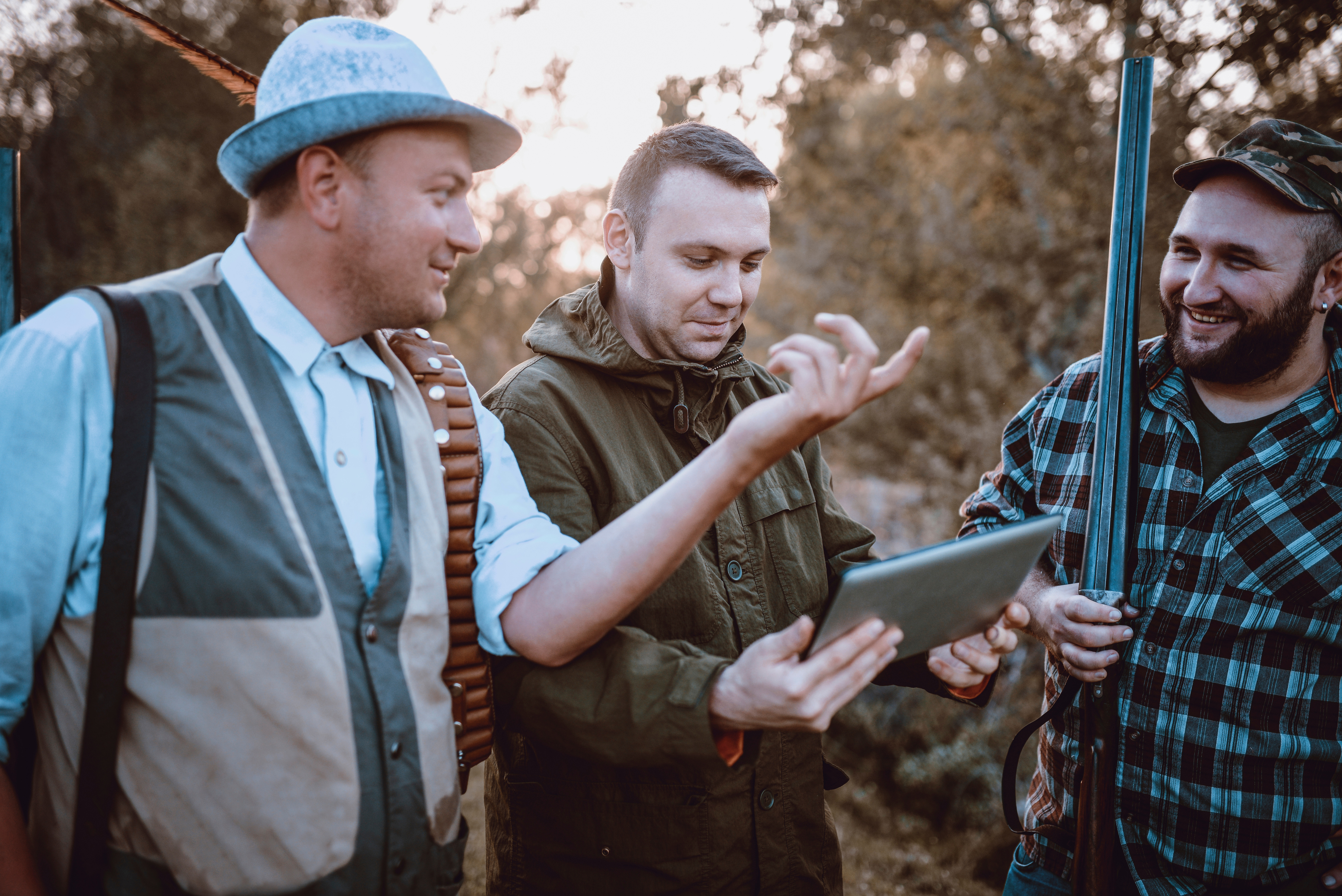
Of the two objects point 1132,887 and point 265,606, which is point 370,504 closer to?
point 265,606

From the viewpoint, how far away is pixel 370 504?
1.49 m

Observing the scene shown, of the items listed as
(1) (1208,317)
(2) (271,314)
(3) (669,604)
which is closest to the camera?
(2) (271,314)

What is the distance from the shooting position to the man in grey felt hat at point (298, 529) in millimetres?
1268

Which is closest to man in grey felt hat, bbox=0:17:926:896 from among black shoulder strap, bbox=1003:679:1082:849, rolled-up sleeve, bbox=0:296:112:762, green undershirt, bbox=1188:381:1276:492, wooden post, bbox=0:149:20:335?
rolled-up sleeve, bbox=0:296:112:762

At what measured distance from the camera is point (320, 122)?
1430mm

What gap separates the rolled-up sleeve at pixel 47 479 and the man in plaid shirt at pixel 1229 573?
208cm

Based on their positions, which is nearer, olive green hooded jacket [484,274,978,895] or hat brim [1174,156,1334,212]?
olive green hooded jacket [484,274,978,895]

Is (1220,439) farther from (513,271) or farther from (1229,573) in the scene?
(513,271)

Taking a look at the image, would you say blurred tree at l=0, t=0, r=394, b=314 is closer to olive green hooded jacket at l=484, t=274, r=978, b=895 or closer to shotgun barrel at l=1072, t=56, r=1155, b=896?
olive green hooded jacket at l=484, t=274, r=978, b=895

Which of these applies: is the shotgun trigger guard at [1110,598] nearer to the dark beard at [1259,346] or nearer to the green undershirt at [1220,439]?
the green undershirt at [1220,439]

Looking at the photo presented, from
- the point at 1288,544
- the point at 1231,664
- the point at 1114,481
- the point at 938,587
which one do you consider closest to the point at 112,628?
the point at 938,587

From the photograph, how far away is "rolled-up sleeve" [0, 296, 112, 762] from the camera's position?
1.23 metres

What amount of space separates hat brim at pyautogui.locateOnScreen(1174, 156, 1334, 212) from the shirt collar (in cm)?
222

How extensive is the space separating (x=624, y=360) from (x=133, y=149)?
22.7 feet
